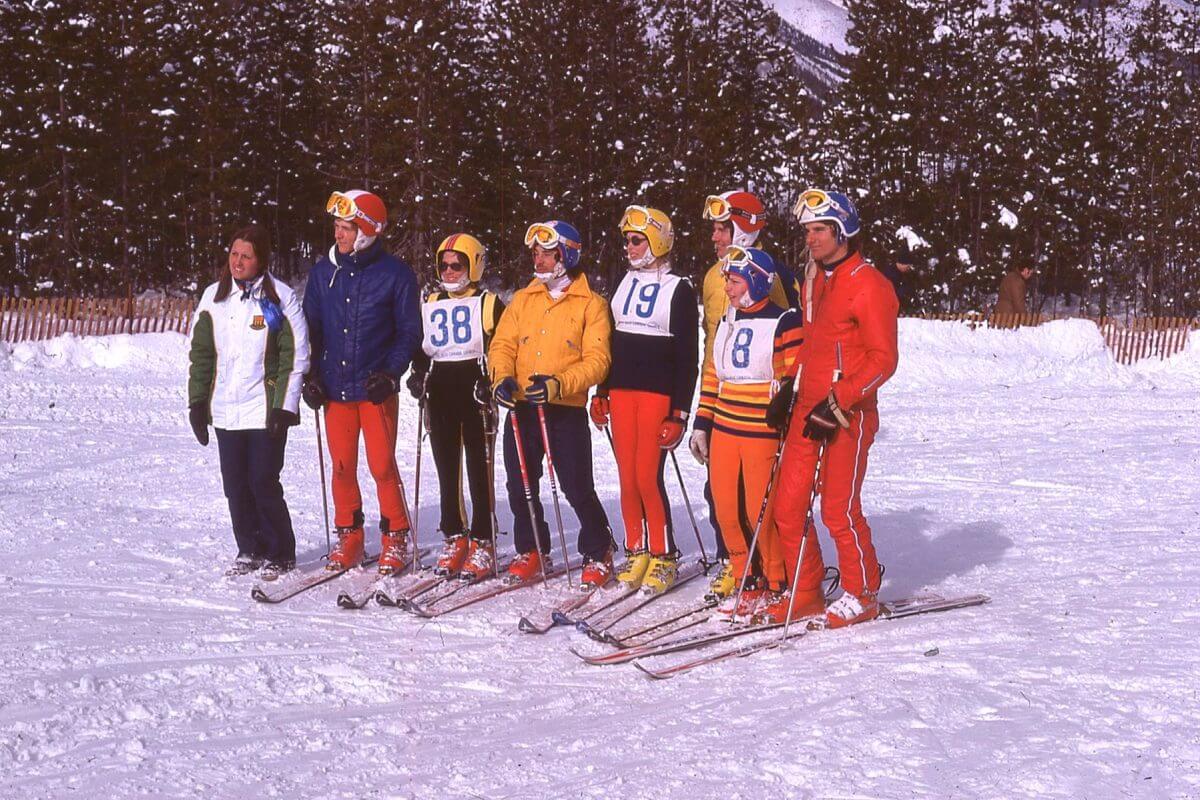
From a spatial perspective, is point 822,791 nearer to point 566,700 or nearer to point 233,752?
point 566,700

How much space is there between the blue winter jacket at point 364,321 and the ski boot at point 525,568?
4.07ft

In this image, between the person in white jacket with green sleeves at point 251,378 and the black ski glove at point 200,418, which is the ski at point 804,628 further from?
the black ski glove at point 200,418

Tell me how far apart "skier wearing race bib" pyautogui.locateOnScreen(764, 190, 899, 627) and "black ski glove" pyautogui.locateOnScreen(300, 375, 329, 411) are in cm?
263

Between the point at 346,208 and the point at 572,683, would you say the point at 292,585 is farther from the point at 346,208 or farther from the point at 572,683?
the point at 572,683

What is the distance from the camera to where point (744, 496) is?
20.2 feet

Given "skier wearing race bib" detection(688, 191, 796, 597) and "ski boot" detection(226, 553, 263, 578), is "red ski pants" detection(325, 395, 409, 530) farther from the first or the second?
"skier wearing race bib" detection(688, 191, 796, 597)

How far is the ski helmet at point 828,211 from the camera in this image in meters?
5.71

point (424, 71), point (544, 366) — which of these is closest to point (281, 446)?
point (544, 366)

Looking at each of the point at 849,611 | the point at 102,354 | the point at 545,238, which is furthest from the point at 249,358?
the point at 102,354

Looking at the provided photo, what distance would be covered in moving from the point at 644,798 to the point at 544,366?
3.17 metres

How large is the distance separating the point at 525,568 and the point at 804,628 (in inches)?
68.4

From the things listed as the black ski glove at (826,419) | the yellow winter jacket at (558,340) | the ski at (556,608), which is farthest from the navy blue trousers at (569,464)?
the black ski glove at (826,419)

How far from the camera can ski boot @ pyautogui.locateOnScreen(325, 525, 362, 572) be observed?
707 cm

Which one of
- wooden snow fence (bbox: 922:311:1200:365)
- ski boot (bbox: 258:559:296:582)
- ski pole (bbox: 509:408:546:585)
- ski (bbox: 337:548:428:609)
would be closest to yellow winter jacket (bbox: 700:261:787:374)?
ski pole (bbox: 509:408:546:585)
